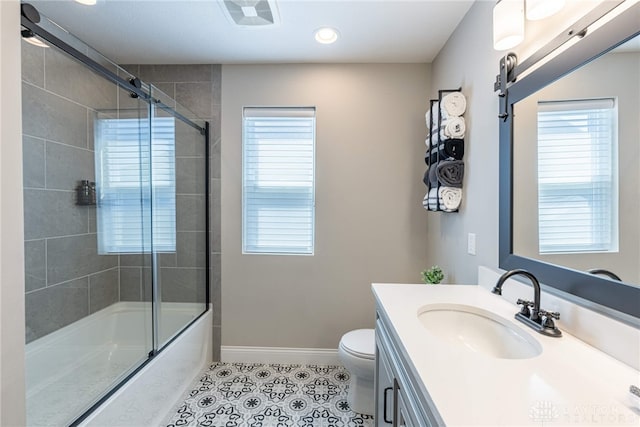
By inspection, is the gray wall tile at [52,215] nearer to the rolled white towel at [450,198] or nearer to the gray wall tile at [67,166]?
the gray wall tile at [67,166]

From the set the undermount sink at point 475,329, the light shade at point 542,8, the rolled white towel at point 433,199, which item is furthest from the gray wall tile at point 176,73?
the undermount sink at point 475,329

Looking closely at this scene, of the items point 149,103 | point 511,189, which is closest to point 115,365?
point 149,103

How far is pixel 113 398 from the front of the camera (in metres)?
1.31

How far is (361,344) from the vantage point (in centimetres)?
176

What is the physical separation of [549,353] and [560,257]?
342mm

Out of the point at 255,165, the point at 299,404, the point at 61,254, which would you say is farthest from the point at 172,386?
the point at 255,165

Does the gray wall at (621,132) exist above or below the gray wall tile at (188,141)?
below

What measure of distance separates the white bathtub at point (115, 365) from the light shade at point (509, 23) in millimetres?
2310

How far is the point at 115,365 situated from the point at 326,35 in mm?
2453

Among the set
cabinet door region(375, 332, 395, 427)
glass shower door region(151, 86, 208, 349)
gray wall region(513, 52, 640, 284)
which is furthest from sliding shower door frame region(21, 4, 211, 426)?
gray wall region(513, 52, 640, 284)

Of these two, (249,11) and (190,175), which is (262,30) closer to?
(249,11)

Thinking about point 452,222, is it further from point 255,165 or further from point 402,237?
point 255,165

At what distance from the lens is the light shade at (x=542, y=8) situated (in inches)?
36.4

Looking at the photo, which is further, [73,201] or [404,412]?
[73,201]
